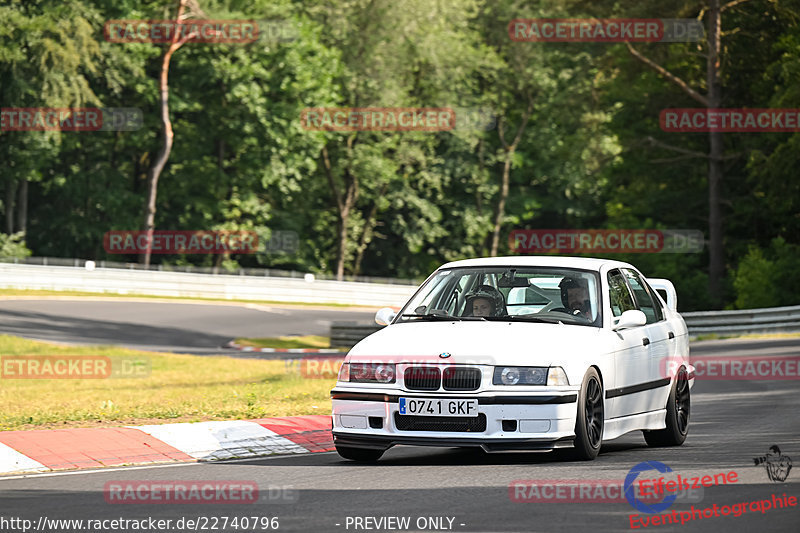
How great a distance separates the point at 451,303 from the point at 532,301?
0.71 meters

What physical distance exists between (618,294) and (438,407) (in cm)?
263

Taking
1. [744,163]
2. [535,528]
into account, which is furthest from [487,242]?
[535,528]

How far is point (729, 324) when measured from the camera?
114 ft

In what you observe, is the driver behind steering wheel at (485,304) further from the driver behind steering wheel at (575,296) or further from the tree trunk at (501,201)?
the tree trunk at (501,201)

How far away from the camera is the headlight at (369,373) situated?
31.8 feet

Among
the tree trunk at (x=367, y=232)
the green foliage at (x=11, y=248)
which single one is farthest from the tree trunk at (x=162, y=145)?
the tree trunk at (x=367, y=232)

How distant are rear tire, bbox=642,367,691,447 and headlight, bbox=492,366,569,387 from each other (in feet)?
8.04

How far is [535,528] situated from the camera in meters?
7.05

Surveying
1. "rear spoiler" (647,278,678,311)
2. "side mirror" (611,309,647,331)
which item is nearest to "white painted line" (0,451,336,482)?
"side mirror" (611,309,647,331)

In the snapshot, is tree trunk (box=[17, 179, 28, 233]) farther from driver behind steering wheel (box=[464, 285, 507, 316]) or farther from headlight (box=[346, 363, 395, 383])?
headlight (box=[346, 363, 395, 383])

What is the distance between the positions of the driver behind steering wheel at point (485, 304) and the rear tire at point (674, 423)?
196 cm

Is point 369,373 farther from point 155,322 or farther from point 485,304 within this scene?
point 155,322

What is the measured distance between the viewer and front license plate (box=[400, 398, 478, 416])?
30.9ft

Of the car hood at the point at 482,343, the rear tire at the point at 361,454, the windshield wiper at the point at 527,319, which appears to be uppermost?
the windshield wiper at the point at 527,319
